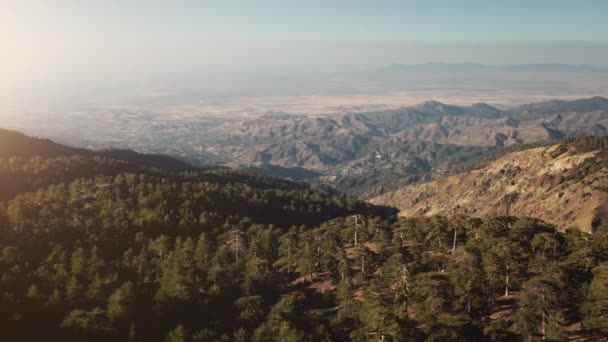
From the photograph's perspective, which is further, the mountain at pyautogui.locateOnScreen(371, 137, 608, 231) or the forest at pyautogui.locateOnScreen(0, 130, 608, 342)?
the mountain at pyautogui.locateOnScreen(371, 137, 608, 231)

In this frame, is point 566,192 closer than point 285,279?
No

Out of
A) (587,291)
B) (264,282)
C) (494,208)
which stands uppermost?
(587,291)

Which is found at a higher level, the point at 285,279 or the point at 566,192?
the point at 285,279

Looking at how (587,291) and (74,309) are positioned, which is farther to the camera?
(74,309)

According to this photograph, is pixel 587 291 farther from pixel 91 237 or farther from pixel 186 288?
pixel 91 237

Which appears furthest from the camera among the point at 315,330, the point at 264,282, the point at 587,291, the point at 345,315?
the point at 264,282

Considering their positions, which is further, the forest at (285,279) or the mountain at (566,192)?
the mountain at (566,192)

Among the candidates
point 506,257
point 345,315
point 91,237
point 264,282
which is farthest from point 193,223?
point 506,257

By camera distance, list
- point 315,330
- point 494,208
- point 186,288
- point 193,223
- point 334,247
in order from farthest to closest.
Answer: point 494,208 → point 193,223 → point 334,247 → point 186,288 → point 315,330
